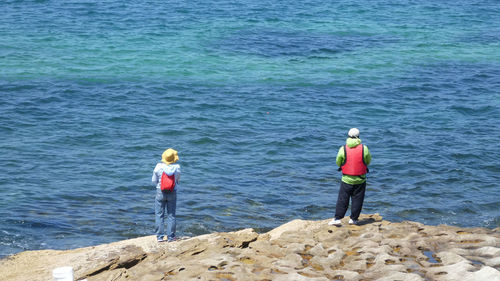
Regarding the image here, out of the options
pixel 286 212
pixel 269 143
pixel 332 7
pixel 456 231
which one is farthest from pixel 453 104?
pixel 332 7

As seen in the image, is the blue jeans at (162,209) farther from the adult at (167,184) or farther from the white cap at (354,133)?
the white cap at (354,133)

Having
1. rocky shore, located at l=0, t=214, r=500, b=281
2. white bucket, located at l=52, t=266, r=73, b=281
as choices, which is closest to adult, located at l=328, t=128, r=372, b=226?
rocky shore, located at l=0, t=214, r=500, b=281

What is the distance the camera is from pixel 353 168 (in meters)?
12.0

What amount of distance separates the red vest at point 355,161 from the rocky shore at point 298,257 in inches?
38.4

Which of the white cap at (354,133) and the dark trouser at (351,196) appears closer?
the white cap at (354,133)

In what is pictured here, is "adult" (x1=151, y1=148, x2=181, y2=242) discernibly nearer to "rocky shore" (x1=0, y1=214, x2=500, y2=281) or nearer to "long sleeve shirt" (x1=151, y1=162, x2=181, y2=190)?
"long sleeve shirt" (x1=151, y1=162, x2=181, y2=190)

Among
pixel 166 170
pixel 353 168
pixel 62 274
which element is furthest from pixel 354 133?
pixel 62 274

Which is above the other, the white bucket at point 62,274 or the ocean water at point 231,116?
the white bucket at point 62,274

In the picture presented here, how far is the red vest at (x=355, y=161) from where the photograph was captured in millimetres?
11969

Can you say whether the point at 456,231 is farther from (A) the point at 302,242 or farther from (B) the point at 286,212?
(B) the point at 286,212

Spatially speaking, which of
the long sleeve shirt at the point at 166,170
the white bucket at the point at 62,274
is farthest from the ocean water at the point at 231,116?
the white bucket at the point at 62,274

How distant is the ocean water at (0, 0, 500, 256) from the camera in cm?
1550

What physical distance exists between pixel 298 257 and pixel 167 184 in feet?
8.30

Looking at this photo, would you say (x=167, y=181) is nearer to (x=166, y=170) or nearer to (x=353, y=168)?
(x=166, y=170)
